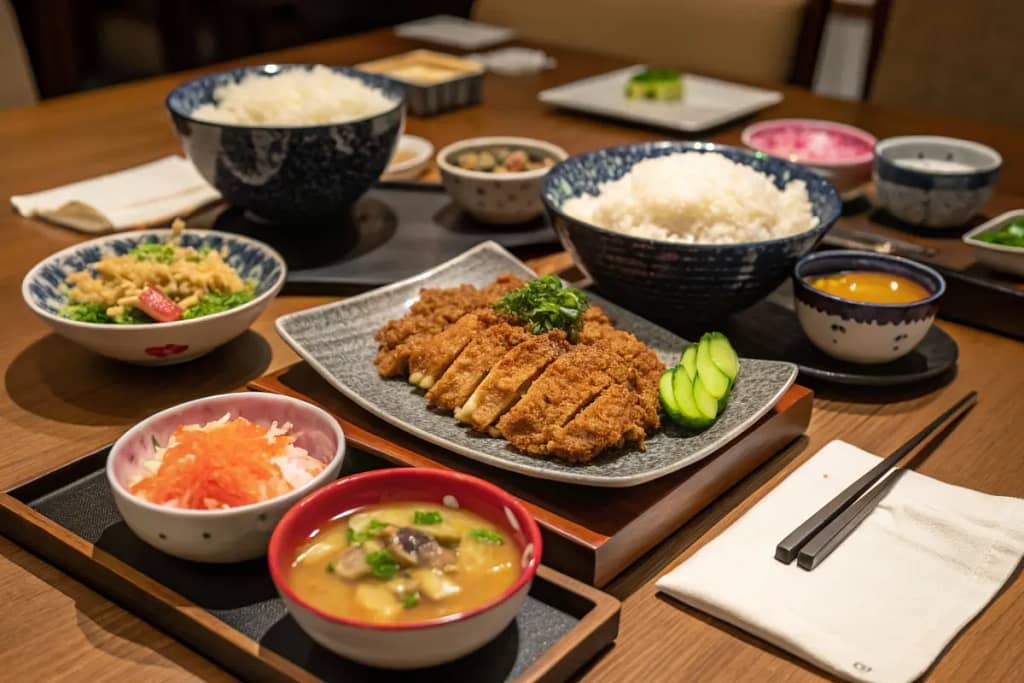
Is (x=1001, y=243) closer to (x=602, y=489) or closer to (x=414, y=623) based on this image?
(x=602, y=489)

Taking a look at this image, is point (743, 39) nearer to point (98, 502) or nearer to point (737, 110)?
point (737, 110)

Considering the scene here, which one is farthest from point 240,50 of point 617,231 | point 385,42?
point 617,231

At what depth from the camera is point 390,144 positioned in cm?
231

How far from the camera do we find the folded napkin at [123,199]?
242 cm

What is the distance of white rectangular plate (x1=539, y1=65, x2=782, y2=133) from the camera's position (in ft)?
10.4

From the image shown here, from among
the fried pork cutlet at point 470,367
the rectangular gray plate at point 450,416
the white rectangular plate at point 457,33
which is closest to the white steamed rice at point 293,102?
the rectangular gray plate at point 450,416

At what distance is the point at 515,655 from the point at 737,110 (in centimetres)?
244

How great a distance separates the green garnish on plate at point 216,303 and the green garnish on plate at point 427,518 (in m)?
0.71

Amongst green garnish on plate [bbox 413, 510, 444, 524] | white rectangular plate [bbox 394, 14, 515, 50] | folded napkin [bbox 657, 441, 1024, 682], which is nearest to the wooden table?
folded napkin [bbox 657, 441, 1024, 682]

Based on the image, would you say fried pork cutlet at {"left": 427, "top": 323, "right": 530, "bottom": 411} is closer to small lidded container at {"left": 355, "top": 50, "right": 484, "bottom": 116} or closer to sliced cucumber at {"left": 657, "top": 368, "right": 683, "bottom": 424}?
sliced cucumber at {"left": 657, "top": 368, "right": 683, "bottom": 424}

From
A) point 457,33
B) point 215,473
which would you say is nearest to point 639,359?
point 215,473

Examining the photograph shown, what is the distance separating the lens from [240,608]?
4.04ft

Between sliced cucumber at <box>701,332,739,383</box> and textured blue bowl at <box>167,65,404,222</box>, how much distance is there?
94 centimetres

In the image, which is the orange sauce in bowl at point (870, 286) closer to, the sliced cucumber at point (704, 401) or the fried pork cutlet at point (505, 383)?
the sliced cucumber at point (704, 401)
